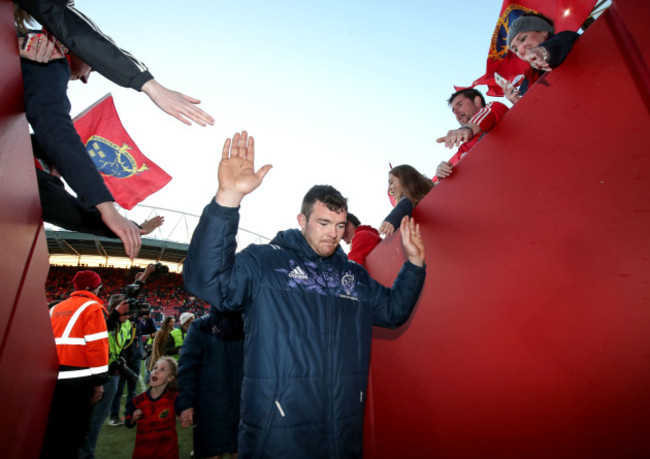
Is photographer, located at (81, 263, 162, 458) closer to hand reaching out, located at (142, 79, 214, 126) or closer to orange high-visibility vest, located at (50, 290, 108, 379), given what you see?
orange high-visibility vest, located at (50, 290, 108, 379)

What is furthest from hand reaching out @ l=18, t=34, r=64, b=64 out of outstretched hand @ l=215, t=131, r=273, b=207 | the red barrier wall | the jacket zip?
the jacket zip

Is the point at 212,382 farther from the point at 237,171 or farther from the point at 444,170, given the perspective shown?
the point at 444,170

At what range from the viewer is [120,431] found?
17.7 feet

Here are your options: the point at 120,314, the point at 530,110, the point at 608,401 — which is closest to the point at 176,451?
the point at 120,314

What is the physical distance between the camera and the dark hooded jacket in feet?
4.82

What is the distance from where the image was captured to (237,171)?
5.03 ft

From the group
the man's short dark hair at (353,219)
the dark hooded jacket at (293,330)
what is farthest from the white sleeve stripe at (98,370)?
the man's short dark hair at (353,219)

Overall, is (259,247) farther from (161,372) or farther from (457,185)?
(161,372)

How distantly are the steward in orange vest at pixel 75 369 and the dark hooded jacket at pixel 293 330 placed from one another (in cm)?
233

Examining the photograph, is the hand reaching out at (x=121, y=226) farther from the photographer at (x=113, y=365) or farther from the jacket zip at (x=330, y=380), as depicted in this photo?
the photographer at (x=113, y=365)

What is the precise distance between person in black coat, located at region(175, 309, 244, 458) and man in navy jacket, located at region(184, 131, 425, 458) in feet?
5.29

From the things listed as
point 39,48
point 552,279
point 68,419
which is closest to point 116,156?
point 68,419

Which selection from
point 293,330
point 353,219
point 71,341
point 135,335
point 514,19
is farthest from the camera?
point 135,335

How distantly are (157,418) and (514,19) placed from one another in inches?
208
